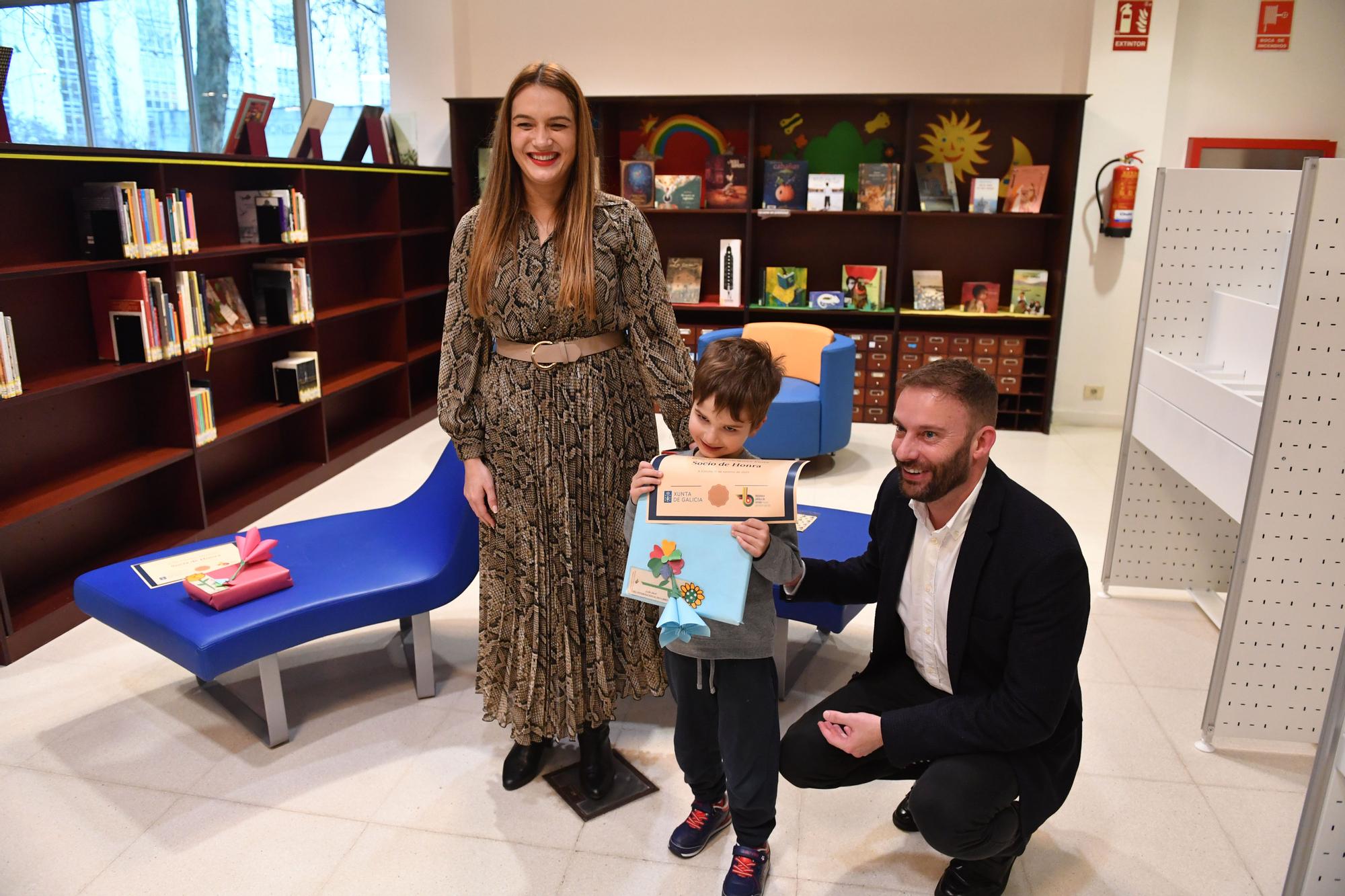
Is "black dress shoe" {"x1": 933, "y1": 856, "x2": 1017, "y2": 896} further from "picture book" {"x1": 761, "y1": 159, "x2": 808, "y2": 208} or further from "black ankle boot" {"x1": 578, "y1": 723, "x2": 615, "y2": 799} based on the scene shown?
"picture book" {"x1": 761, "y1": 159, "x2": 808, "y2": 208}

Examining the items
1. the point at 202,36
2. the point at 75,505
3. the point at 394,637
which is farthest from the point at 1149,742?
the point at 202,36

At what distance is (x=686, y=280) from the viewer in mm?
6543

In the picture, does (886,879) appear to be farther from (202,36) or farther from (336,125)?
(202,36)

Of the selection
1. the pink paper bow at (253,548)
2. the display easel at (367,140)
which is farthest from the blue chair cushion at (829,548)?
the display easel at (367,140)

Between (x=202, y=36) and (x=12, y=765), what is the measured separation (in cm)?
580

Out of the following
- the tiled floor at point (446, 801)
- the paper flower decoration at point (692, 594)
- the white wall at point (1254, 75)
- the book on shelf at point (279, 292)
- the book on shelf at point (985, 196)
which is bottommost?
the tiled floor at point (446, 801)

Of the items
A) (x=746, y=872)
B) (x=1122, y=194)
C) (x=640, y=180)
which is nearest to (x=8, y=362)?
(x=746, y=872)

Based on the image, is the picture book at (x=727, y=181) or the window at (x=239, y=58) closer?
the picture book at (x=727, y=181)

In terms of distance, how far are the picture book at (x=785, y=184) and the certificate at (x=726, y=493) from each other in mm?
4800

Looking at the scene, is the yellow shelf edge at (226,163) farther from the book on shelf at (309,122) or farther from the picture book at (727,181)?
the picture book at (727,181)

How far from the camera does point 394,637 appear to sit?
3215 mm

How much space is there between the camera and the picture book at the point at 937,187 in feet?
19.8

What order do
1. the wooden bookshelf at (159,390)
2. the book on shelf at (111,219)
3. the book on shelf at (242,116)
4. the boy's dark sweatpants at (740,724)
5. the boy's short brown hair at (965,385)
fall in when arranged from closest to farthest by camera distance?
the boy's short brown hair at (965,385) → the boy's dark sweatpants at (740,724) → the wooden bookshelf at (159,390) → the book on shelf at (111,219) → the book on shelf at (242,116)

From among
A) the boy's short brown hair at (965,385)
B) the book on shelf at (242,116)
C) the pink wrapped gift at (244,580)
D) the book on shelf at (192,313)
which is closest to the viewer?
the boy's short brown hair at (965,385)
